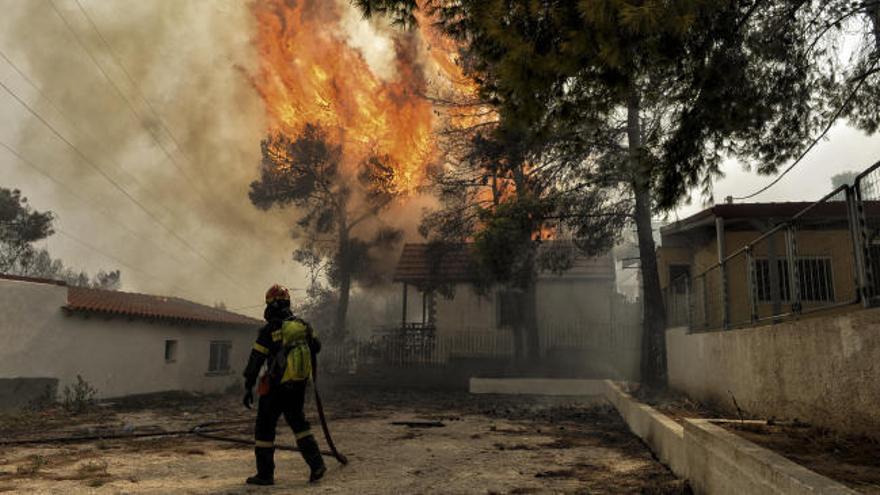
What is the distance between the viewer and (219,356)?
2248 cm

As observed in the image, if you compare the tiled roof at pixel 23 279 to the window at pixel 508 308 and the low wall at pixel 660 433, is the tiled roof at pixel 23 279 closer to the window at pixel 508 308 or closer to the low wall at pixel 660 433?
the low wall at pixel 660 433

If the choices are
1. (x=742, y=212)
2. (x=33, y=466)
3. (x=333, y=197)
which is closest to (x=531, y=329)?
(x=742, y=212)

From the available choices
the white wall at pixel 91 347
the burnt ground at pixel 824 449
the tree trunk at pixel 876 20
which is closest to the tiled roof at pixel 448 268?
the white wall at pixel 91 347

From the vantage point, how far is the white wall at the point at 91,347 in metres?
14.2

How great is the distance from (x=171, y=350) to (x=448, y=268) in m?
10.6

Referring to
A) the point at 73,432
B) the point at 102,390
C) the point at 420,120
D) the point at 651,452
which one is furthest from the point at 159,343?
the point at 651,452

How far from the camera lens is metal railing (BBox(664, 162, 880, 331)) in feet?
14.7

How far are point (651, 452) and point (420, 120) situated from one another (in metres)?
18.1

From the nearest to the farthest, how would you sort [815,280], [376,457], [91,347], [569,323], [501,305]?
1. [815,280]
2. [376,457]
3. [91,347]
4. [569,323]
5. [501,305]

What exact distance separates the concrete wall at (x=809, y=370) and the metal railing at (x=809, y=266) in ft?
0.80

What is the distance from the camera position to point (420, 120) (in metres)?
23.6

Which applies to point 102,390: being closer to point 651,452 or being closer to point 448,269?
point 448,269

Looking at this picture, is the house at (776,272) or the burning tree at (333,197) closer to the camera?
the house at (776,272)

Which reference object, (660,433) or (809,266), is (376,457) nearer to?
(660,433)
